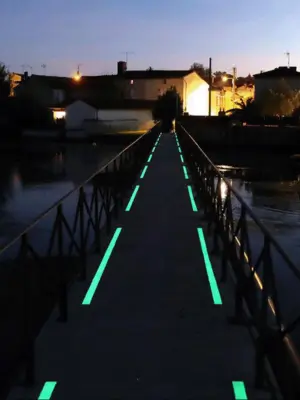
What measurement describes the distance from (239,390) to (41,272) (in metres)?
2.36

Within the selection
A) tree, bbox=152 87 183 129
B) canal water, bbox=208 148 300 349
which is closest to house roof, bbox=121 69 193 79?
tree, bbox=152 87 183 129

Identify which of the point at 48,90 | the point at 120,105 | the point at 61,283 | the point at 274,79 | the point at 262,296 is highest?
the point at 274,79

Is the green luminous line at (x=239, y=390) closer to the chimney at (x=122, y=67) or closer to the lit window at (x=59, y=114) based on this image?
the lit window at (x=59, y=114)

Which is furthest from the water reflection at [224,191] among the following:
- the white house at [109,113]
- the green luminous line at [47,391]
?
the white house at [109,113]

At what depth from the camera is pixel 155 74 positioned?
104 metres

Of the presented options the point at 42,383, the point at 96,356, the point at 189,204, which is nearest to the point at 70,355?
the point at 96,356

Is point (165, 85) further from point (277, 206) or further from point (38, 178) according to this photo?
point (277, 206)

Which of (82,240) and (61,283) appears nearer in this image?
(61,283)

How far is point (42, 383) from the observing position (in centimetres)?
443

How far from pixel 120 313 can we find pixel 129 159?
1152 cm

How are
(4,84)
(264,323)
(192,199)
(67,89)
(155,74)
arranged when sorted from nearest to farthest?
(264,323) < (192,199) < (4,84) < (67,89) < (155,74)

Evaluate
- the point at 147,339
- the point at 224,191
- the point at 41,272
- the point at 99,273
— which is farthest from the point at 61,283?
the point at 224,191

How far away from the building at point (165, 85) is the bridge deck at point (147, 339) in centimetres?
9212

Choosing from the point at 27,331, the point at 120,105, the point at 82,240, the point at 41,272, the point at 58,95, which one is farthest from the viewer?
the point at 58,95
